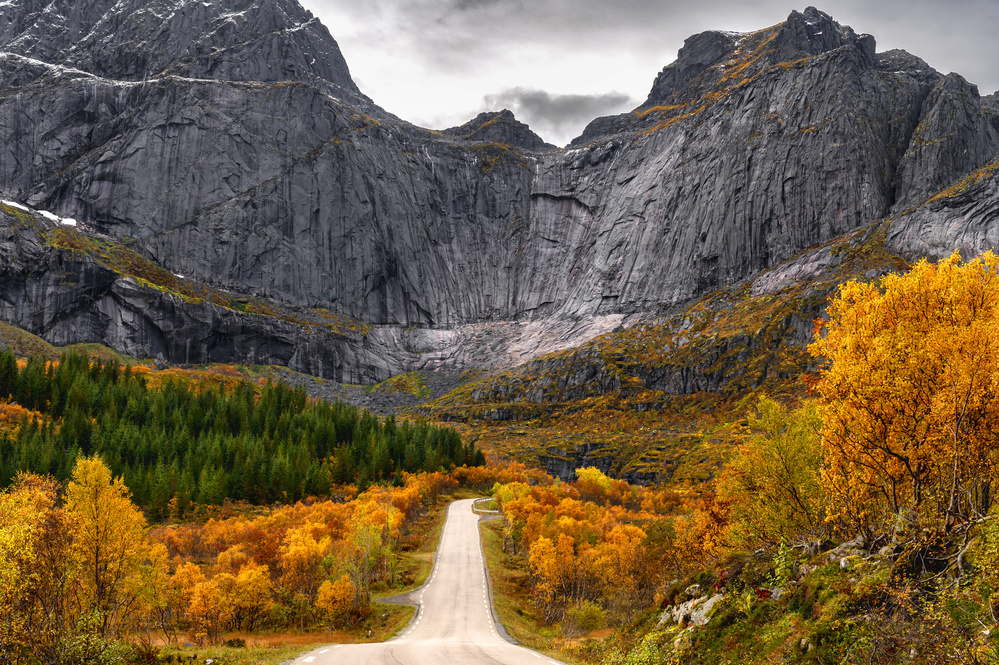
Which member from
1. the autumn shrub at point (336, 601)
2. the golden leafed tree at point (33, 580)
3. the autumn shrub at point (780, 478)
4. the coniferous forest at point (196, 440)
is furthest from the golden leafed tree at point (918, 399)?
the coniferous forest at point (196, 440)

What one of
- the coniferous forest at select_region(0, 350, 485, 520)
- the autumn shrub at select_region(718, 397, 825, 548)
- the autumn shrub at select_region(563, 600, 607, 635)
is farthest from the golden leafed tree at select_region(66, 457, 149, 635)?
the coniferous forest at select_region(0, 350, 485, 520)

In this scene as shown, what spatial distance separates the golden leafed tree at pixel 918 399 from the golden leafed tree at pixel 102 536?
37366mm

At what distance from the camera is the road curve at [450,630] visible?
84.5 feet

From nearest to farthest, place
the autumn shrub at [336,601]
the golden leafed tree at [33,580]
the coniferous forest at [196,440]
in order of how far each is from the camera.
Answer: the golden leafed tree at [33,580] → the autumn shrub at [336,601] → the coniferous forest at [196,440]

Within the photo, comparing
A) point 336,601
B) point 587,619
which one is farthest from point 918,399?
point 336,601

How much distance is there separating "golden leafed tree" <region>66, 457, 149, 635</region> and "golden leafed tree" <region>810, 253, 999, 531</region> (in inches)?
1471

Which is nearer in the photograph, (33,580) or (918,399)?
(918,399)

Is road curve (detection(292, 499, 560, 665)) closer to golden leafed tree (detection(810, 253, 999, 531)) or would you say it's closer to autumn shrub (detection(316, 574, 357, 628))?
autumn shrub (detection(316, 574, 357, 628))

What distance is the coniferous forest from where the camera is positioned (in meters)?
89.2

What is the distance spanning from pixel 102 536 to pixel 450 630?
23.2 metres

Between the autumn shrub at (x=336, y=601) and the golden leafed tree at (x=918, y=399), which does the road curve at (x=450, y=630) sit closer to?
the autumn shrub at (x=336, y=601)

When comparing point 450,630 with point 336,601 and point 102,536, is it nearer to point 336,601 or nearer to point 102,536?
point 336,601

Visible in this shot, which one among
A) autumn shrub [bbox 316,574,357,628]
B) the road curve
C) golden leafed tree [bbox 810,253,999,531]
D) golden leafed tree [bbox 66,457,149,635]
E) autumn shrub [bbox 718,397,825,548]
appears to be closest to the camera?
golden leafed tree [bbox 810,253,999,531]

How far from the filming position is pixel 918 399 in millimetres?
16000
